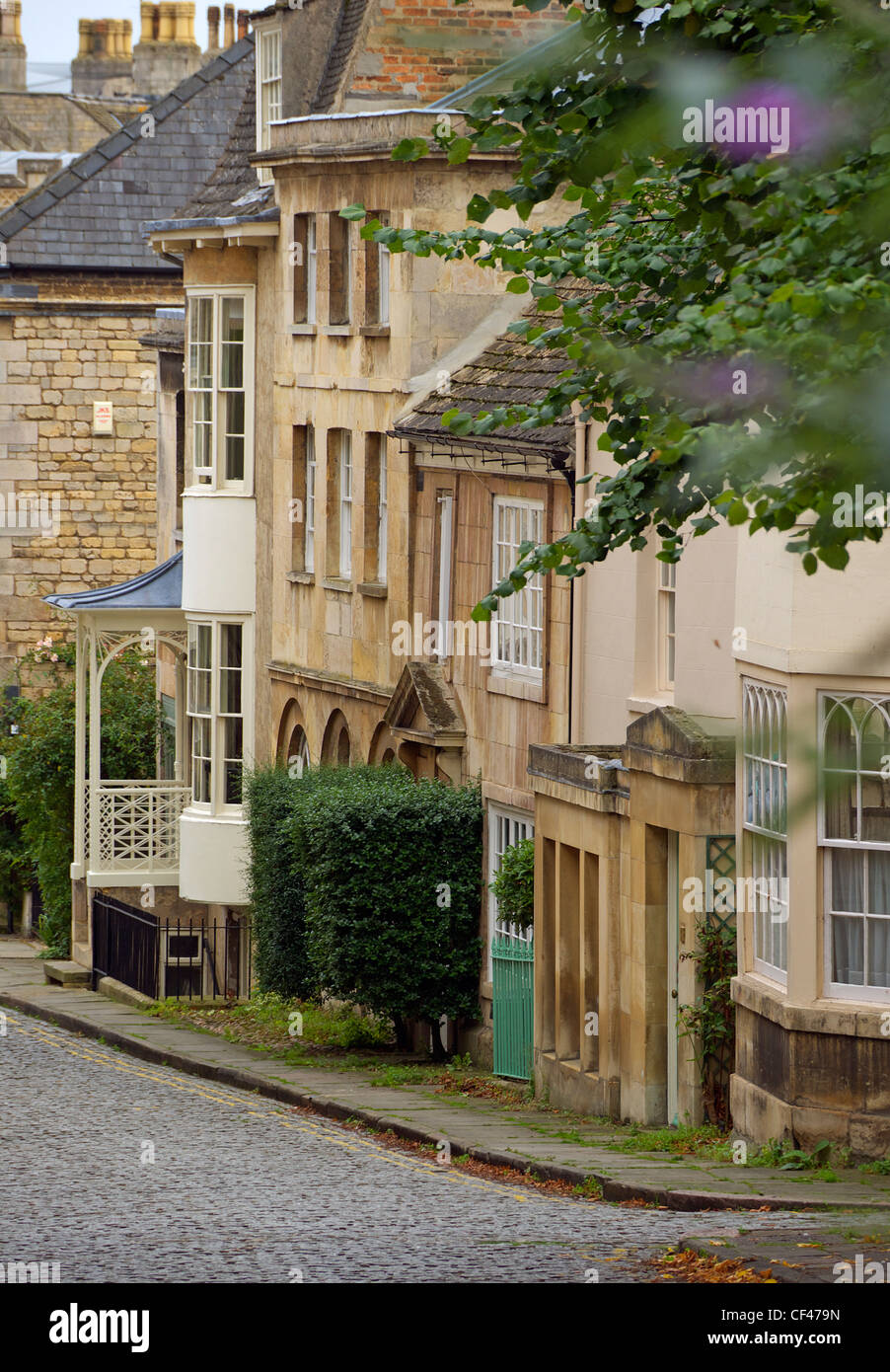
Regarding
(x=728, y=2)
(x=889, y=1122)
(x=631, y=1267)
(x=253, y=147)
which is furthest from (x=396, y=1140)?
(x=253, y=147)

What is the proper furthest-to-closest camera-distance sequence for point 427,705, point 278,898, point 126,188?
point 126,188, point 278,898, point 427,705

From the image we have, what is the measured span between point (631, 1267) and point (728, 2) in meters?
5.18

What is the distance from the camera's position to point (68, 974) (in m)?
27.0

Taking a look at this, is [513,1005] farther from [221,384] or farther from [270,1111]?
[221,384]

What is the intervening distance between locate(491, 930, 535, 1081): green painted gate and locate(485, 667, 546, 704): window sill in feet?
6.42

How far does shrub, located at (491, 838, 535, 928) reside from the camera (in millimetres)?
17766

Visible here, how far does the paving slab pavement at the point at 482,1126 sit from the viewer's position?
39.3 ft

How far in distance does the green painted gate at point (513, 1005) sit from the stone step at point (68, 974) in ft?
31.9

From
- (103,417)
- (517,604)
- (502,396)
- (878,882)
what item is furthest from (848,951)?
(103,417)

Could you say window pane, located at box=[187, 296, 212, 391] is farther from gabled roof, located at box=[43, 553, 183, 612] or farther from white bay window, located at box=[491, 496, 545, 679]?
white bay window, located at box=[491, 496, 545, 679]

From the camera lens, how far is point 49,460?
34.3 m

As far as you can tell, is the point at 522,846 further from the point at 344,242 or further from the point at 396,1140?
the point at 344,242

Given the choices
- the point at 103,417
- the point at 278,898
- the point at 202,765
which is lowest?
the point at 278,898

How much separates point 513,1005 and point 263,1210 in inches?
252
